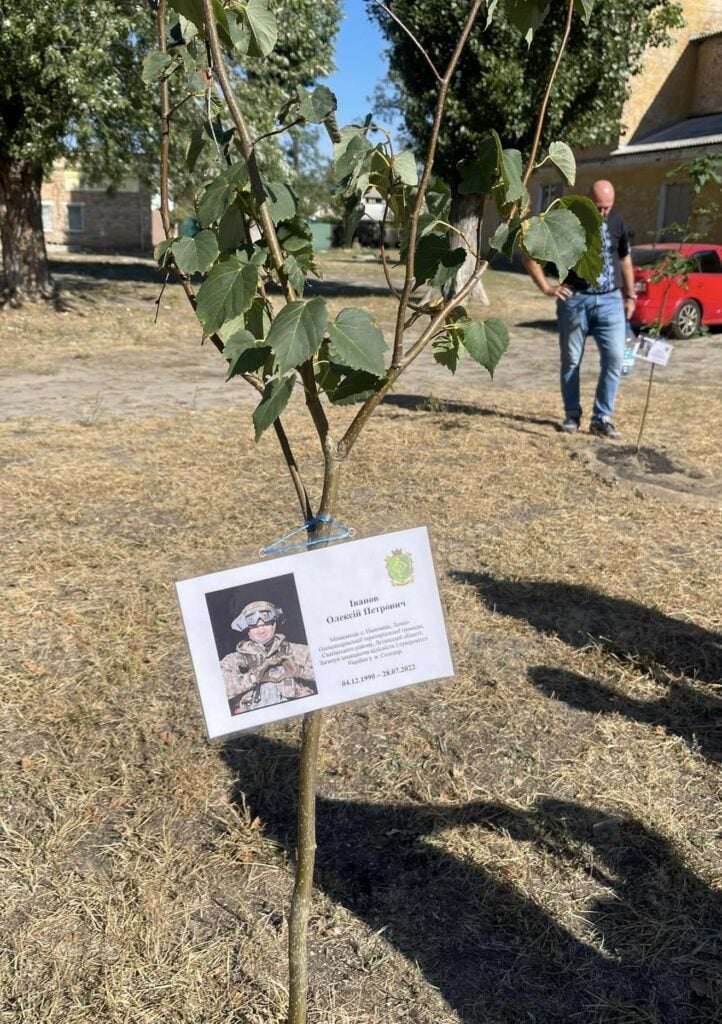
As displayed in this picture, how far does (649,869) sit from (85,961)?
55.8 inches

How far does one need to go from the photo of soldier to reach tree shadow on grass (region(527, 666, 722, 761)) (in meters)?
1.78

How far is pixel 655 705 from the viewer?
304 cm

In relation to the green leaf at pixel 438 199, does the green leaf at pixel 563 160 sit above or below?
above

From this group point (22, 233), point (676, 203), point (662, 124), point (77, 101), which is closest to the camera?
point (77, 101)

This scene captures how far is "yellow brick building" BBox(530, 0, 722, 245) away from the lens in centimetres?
2275

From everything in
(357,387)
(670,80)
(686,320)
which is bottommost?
(686,320)

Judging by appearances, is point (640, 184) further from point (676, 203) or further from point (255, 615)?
point (255, 615)

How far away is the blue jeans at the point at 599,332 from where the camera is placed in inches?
237

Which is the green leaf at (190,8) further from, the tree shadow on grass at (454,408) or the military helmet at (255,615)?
the tree shadow on grass at (454,408)

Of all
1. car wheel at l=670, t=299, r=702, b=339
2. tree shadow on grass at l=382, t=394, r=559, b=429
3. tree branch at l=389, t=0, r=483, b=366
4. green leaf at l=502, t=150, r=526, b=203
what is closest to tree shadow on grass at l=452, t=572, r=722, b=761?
tree branch at l=389, t=0, r=483, b=366

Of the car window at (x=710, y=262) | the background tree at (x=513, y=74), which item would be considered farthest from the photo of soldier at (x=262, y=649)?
the car window at (x=710, y=262)

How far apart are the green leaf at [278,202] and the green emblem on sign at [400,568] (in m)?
0.59

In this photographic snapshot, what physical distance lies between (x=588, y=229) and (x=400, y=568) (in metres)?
0.64

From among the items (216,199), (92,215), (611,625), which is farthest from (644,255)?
(92,215)
